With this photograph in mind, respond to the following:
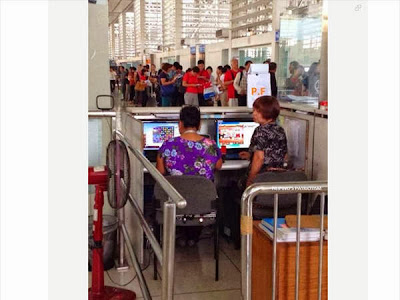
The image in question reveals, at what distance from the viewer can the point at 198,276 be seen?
389 cm

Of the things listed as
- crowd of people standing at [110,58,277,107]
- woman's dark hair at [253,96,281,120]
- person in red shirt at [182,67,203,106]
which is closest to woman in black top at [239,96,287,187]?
woman's dark hair at [253,96,281,120]

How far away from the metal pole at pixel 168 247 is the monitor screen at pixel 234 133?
2820 mm

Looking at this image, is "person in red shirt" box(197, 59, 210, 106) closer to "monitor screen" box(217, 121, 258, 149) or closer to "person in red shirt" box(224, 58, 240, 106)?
"person in red shirt" box(224, 58, 240, 106)

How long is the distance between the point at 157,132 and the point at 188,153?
91 cm

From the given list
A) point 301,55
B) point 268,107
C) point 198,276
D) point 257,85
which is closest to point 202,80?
point 257,85

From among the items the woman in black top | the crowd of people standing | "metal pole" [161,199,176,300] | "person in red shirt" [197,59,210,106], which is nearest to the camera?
"metal pole" [161,199,176,300]

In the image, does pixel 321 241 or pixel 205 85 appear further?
pixel 205 85

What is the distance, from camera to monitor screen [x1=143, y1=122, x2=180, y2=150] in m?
4.64

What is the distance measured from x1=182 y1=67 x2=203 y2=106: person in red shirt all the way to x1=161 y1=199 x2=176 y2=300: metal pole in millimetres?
9088

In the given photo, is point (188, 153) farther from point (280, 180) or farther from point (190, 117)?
point (280, 180)

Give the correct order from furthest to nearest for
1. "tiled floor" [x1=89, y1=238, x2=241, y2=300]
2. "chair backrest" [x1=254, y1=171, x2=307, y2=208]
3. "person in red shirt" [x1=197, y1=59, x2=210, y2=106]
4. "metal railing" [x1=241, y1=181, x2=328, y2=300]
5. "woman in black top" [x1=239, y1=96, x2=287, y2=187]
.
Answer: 1. "person in red shirt" [x1=197, y1=59, x2=210, y2=106]
2. "woman in black top" [x1=239, y1=96, x2=287, y2=187]
3. "tiled floor" [x1=89, y1=238, x2=241, y2=300]
4. "chair backrest" [x1=254, y1=171, x2=307, y2=208]
5. "metal railing" [x1=241, y1=181, x2=328, y2=300]
